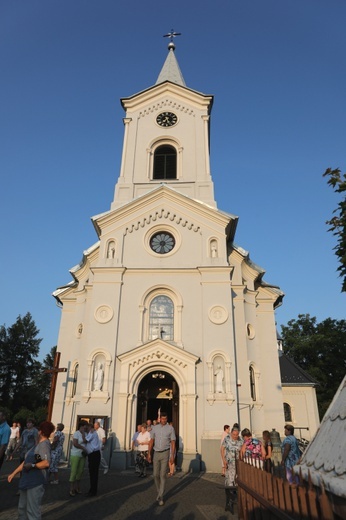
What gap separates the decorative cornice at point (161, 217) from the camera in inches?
784

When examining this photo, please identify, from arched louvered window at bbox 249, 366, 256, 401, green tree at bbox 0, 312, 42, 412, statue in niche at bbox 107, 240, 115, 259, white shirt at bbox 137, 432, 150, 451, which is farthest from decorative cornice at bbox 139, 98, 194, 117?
green tree at bbox 0, 312, 42, 412

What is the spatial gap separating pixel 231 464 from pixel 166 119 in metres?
21.4

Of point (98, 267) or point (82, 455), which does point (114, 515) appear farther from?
point (98, 267)

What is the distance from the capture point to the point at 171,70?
97.8ft

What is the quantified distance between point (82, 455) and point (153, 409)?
9.31 metres

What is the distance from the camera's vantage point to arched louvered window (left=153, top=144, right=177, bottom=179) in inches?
912

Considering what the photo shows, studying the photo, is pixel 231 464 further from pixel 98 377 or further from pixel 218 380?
pixel 98 377

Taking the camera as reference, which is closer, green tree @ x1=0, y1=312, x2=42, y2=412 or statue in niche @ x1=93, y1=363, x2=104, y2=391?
statue in niche @ x1=93, y1=363, x2=104, y2=391

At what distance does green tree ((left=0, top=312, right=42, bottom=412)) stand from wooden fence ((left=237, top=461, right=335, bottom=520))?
40690 millimetres

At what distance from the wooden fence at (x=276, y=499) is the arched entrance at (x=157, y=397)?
404 inches

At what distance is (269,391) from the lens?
62.6ft

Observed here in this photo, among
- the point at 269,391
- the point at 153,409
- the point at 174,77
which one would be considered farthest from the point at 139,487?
the point at 174,77

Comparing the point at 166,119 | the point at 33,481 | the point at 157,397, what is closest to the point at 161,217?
the point at 166,119

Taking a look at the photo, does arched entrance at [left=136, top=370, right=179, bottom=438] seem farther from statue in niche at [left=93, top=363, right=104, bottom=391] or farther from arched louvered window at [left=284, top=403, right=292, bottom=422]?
arched louvered window at [left=284, top=403, right=292, bottom=422]
